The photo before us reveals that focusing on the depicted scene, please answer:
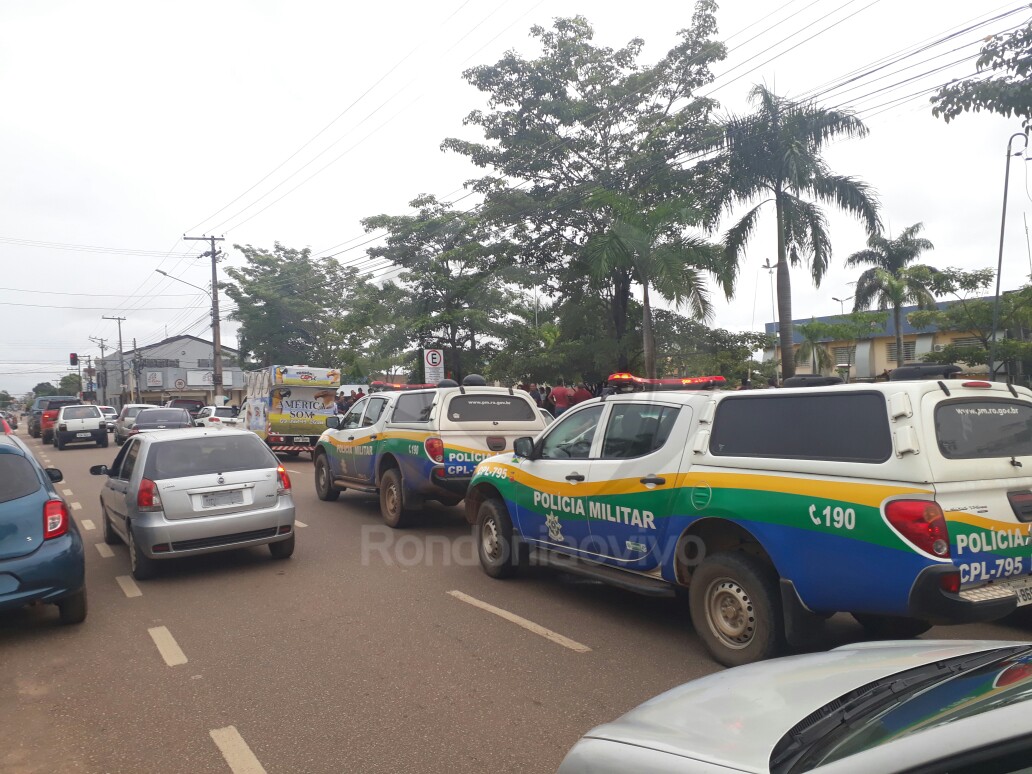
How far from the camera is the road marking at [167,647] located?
5574mm

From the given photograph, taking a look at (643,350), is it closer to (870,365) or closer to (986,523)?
(986,523)

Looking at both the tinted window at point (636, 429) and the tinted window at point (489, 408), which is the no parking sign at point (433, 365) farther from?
the tinted window at point (636, 429)

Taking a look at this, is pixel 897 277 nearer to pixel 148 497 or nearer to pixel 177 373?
pixel 148 497

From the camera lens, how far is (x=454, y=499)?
33.2ft

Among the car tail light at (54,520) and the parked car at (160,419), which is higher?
the parked car at (160,419)

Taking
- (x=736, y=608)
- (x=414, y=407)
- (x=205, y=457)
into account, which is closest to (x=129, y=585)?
(x=205, y=457)

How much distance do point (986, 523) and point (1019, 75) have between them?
252 inches

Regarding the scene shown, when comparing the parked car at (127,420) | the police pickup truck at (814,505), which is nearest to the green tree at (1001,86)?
the police pickup truck at (814,505)

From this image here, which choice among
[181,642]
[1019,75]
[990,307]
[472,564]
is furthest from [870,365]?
[181,642]

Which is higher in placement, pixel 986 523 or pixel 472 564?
pixel 986 523

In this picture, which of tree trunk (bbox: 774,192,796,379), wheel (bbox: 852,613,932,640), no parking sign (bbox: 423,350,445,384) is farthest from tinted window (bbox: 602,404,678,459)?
no parking sign (bbox: 423,350,445,384)

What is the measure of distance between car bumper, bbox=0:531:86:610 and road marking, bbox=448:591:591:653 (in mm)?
3091

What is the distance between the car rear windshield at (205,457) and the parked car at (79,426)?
78.4 feet

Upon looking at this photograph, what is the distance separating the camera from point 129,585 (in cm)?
785
